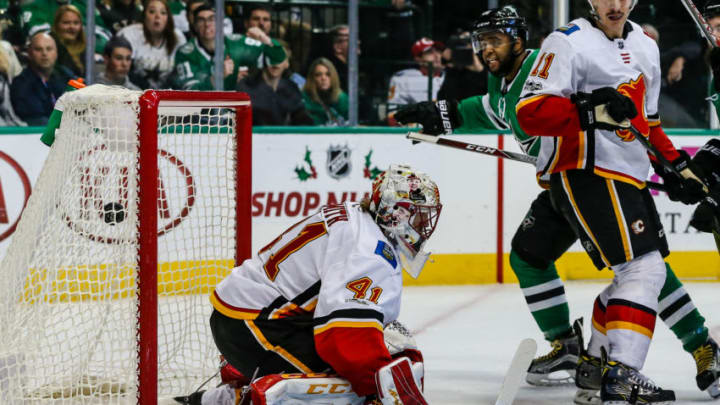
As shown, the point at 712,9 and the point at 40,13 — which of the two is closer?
the point at 712,9

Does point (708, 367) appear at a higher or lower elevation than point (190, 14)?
lower

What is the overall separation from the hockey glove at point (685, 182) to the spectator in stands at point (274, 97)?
2265 mm

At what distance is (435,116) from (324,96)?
5.71 feet

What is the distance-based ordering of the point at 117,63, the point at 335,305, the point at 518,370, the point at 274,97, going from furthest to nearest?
1. the point at 274,97
2. the point at 117,63
3. the point at 518,370
4. the point at 335,305

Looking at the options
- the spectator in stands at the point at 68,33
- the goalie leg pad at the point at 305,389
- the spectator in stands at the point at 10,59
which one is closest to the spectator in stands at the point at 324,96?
the spectator in stands at the point at 68,33

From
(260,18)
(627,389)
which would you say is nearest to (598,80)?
(627,389)

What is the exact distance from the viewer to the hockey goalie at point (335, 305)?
2.23m

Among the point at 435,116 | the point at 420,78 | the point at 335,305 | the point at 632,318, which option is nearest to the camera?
the point at 335,305

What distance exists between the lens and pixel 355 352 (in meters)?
2.22

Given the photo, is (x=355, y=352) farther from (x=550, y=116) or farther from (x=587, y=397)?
(x=587, y=397)

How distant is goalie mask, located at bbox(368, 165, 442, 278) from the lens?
7.64 feet

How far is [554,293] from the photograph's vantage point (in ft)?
10.1

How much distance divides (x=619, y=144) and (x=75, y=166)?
1305mm

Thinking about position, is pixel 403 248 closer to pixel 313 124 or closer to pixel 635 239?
pixel 635 239
